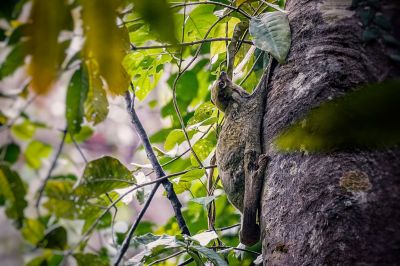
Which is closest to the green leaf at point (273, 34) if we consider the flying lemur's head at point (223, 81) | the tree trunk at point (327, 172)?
the tree trunk at point (327, 172)

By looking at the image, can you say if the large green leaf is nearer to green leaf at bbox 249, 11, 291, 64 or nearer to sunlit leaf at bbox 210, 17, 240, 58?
sunlit leaf at bbox 210, 17, 240, 58

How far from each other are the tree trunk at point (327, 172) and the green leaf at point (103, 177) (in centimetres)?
46

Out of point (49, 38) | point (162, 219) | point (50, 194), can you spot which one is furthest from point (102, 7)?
point (162, 219)

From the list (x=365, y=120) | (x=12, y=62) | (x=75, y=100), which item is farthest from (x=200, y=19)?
(x=365, y=120)

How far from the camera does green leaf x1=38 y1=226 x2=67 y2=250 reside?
48.4 inches

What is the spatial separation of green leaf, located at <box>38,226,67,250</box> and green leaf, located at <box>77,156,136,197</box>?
122mm

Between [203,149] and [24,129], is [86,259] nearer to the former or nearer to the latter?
[24,129]

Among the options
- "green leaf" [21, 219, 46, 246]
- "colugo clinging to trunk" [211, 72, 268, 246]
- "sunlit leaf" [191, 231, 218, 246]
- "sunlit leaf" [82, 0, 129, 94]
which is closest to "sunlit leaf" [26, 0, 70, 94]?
"sunlit leaf" [82, 0, 129, 94]

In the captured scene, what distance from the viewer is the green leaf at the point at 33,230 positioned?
125cm

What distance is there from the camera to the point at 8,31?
1.15 meters

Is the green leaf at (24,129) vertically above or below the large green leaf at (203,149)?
above

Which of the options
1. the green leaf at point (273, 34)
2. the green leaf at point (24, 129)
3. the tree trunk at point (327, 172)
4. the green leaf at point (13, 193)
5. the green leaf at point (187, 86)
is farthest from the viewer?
the green leaf at point (187, 86)

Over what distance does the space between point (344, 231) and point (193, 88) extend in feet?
5.86

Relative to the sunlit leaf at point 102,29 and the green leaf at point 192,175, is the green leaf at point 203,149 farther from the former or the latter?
the sunlit leaf at point 102,29
